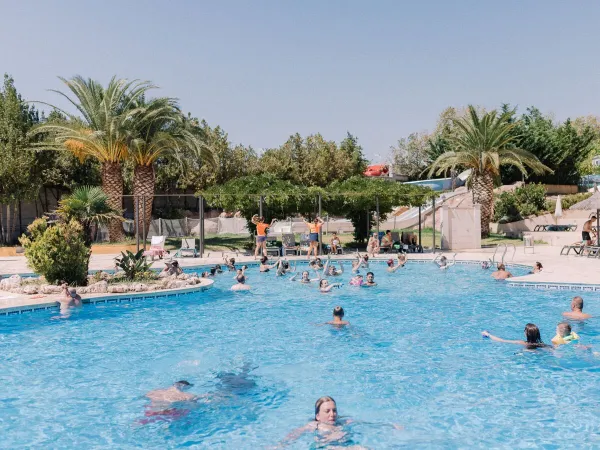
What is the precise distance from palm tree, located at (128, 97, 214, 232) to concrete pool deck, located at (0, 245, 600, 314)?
5619mm

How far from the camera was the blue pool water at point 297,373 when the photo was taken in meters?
6.28

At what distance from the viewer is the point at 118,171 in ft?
91.5

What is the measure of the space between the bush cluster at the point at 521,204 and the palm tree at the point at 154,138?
18670 mm

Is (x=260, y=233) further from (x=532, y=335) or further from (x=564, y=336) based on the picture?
(x=564, y=336)

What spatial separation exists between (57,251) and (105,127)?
46.4 feet

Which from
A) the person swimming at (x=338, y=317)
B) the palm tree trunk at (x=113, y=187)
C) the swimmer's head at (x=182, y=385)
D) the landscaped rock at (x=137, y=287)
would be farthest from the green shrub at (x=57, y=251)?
the palm tree trunk at (x=113, y=187)

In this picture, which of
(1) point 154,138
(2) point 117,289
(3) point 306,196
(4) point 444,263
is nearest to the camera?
(2) point 117,289

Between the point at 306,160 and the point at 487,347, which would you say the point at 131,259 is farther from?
the point at 306,160

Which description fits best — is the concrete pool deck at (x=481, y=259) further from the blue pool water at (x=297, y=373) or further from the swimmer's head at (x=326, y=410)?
the swimmer's head at (x=326, y=410)

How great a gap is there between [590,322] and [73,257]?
12.1m

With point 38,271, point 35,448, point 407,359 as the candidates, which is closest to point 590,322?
point 407,359

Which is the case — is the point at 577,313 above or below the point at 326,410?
above

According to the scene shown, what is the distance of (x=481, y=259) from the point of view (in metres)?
21.4

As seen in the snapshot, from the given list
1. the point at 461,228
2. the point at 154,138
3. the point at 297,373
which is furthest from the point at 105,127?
the point at 297,373
